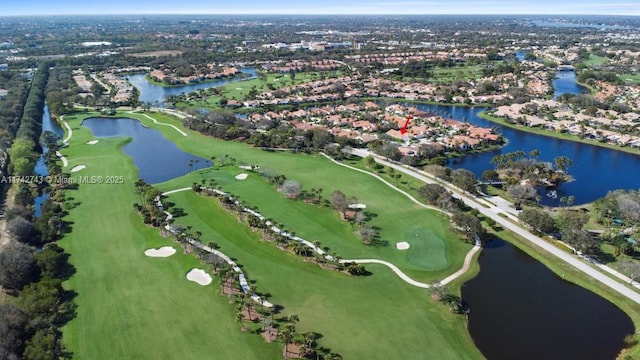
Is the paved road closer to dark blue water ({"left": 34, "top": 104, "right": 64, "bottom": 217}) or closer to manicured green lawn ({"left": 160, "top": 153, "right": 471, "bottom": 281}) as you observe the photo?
manicured green lawn ({"left": 160, "top": 153, "right": 471, "bottom": 281})

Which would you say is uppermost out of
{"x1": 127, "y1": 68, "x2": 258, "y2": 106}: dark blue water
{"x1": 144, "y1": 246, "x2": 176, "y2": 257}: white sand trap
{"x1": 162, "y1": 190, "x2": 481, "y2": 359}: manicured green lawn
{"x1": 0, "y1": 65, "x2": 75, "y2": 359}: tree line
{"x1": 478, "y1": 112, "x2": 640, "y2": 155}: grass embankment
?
{"x1": 127, "y1": 68, "x2": 258, "y2": 106}: dark blue water

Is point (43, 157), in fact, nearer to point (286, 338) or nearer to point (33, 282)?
point (33, 282)

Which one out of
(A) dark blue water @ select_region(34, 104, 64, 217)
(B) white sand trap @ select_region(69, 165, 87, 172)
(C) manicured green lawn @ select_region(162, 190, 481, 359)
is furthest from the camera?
(B) white sand trap @ select_region(69, 165, 87, 172)

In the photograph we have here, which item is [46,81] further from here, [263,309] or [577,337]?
[577,337]

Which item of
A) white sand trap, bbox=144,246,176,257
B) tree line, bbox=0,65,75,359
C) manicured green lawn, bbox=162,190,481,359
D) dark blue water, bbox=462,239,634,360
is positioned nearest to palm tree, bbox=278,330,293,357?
manicured green lawn, bbox=162,190,481,359

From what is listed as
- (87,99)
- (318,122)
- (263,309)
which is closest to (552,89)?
(318,122)

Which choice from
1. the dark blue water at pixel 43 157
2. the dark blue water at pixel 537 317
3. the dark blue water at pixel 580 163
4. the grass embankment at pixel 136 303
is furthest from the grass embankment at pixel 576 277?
the dark blue water at pixel 43 157

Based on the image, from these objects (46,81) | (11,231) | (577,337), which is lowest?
(577,337)

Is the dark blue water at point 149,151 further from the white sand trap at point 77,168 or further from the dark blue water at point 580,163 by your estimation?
the dark blue water at point 580,163
